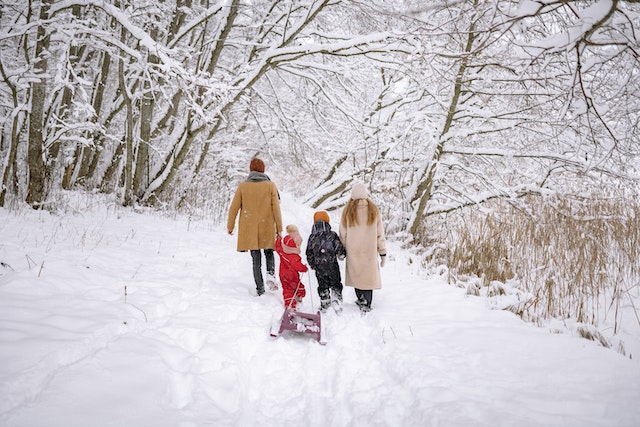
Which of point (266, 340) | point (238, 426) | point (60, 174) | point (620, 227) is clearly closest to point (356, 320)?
point (266, 340)

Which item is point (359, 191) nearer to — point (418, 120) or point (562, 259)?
point (562, 259)

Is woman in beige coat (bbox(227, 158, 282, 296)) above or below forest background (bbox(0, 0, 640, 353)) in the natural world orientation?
below

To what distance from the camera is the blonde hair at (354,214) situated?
3744 mm

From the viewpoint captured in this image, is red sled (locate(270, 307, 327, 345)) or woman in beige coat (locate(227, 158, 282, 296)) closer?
red sled (locate(270, 307, 327, 345))

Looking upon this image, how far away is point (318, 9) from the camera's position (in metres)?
5.07

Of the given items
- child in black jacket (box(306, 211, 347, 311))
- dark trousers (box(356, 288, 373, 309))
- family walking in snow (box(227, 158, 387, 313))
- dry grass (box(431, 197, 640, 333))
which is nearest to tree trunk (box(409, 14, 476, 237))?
dry grass (box(431, 197, 640, 333))

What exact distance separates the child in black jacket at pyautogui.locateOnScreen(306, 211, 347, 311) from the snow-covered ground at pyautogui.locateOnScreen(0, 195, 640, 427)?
302mm

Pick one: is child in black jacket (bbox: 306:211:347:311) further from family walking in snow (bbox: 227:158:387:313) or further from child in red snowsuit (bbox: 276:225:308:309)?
child in red snowsuit (bbox: 276:225:308:309)

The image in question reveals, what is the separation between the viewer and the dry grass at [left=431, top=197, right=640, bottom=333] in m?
3.28

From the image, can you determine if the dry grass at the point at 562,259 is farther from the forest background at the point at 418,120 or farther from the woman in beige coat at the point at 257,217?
the woman in beige coat at the point at 257,217

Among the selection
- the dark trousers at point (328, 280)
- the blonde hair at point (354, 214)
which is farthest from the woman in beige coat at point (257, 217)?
the blonde hair at point (354, 214)

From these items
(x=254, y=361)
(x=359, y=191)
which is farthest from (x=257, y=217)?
(x=254, y=361)

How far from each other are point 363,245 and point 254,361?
1.83 metres

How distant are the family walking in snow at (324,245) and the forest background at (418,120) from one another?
1326mm
